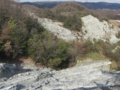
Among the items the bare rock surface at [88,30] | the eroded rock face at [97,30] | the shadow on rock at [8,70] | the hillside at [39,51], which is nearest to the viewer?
the shadow on rock at [8,70]

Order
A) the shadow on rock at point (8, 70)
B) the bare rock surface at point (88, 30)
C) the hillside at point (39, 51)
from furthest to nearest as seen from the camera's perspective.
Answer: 1. the bare rock surface at point (88, 30)
2. the hillside at point (39, 51)
3. the shadow on rock at point (8, 70)

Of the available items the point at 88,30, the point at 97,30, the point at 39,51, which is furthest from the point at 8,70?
the point at 97,30

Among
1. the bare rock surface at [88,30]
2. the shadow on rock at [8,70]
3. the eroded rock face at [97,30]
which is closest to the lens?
the shadow on rock at [8,70]

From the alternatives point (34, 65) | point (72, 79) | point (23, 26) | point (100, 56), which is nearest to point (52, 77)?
point (72, 79)

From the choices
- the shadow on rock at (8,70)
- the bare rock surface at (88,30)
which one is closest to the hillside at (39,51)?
the shadow on rock at (8,70)

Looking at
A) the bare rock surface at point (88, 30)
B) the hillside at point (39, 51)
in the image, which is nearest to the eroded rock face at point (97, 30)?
the bare rock surface at point (88, 30)

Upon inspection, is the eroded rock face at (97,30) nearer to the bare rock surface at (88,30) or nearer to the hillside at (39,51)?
the bare rock surface at (88,30)

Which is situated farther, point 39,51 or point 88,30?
point 88,30

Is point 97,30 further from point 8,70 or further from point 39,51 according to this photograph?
point 8,70

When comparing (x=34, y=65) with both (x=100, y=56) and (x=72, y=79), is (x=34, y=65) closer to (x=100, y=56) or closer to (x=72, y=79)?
(x=100, y=56)

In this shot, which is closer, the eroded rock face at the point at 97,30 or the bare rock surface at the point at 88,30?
the bare rock surface at the point at 88,30

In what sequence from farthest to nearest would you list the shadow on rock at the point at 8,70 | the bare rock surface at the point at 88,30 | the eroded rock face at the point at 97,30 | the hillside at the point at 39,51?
the eroded rock face at the point at 97,30
the bare rock surface at the point at 88,30
the hillside at the point at 39,51
the shadow on rock at the point at 8,70

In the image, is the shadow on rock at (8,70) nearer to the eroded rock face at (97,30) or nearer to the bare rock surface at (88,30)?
the bare rock surface at (88,30)
